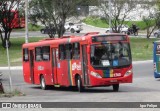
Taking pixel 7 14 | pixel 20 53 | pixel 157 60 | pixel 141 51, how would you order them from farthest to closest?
pixel 7 14, pixel 141 51, pixel 20 53, pixel 157 60

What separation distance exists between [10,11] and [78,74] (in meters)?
32.1

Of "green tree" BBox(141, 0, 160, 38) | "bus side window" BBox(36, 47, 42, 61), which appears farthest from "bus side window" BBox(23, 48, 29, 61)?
"green tree" BBox(141, 0, 160, 38)

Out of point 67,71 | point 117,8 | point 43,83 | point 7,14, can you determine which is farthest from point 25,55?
point 117,8

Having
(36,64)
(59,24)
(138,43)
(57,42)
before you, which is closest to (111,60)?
(57,42)

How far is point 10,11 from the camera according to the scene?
186 ft

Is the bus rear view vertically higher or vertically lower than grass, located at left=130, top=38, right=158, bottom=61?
higher

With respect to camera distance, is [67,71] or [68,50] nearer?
[68,50]

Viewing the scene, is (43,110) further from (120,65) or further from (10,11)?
(10,11)

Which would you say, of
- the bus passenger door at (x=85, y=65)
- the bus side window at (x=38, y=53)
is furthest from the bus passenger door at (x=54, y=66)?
the bus passenger door at (x=85, y=65)

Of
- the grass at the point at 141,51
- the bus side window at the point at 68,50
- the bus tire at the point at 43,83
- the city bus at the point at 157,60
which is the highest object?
the bus side window at the point at 68,50

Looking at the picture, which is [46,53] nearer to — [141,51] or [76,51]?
[76,51]

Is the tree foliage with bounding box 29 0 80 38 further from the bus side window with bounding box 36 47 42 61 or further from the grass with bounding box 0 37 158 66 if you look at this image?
the bus side window with bounding box 36 47 42 61

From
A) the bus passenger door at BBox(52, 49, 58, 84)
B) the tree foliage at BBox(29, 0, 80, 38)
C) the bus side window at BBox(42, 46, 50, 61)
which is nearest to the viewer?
the bus passenger door at BBox(52, 49, 58, 84)

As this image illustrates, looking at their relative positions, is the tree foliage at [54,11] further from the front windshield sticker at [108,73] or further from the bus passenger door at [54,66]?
the front windshield sticker at [108,73]
